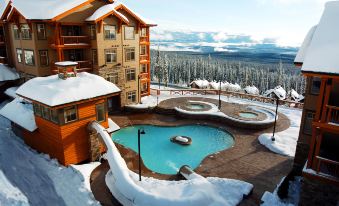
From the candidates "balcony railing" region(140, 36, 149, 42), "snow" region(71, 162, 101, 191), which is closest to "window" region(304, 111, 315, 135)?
"snow" region(71, 162, 101, 191)

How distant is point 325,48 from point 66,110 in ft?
53.4

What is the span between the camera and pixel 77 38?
28.6m

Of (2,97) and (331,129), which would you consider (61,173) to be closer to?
(331,129)

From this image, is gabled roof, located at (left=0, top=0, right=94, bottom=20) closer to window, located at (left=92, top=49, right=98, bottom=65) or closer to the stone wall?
window, located at (left=92, top=49, right=98, bottom=65)

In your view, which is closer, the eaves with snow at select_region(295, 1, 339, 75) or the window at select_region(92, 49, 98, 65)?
the eaves with snow at select_region(295, 1, 339, 75)

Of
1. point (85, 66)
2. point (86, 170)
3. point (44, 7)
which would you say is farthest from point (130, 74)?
point (86, 170)

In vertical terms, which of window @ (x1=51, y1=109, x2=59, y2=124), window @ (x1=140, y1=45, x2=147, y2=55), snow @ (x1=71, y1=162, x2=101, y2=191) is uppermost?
window @ (x1=140, y1=45, x2=147, y2=55)

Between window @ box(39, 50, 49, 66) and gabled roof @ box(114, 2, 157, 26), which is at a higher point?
gabled roof @ box(114, 2, 157, 26)

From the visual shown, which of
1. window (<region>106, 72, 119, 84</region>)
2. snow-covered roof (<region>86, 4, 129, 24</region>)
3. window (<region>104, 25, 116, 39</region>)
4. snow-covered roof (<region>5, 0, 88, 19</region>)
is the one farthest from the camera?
window (<region>106, 72, 119, 84</region>)

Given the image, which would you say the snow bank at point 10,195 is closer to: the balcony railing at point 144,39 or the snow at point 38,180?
the snow at point 38,180

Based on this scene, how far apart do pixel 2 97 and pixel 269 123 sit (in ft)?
104

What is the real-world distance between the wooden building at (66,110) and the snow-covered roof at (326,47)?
1390 centimetres

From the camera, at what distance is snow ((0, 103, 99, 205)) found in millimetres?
15820

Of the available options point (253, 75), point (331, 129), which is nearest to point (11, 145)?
point (331, 129)
